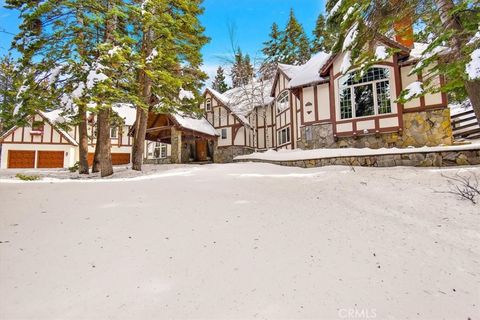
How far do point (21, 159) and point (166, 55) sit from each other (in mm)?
22700

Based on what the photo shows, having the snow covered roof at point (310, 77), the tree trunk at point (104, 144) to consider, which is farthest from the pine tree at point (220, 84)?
the tree trunk at point (104, 144)

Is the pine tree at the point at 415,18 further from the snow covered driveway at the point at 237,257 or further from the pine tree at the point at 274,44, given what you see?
the pine tree at the point at 274,44

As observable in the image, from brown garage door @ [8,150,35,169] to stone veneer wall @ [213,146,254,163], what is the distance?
17.4 metres

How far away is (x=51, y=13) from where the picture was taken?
795 cm

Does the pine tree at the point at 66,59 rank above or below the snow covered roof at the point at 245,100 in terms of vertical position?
below

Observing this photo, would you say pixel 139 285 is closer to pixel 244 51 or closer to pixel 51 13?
pixel 51 13

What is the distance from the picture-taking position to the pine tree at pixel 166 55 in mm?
8188

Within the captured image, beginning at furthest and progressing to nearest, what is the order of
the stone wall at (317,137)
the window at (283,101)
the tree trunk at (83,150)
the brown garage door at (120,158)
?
the brown garage door at (120,158) → the window at (283,101) → the stone wall at (317,137) → the tree trunk at (83,150)

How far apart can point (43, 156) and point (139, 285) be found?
90.5 ft

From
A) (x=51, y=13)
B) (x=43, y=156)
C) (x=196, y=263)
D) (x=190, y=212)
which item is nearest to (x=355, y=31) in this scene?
(x=190, y=212)

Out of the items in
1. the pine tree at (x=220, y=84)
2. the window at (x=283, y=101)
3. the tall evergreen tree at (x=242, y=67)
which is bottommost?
the window at (x=283, y=101)

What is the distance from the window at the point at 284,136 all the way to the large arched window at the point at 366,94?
→ 5.59 meters

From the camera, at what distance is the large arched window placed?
11.1m

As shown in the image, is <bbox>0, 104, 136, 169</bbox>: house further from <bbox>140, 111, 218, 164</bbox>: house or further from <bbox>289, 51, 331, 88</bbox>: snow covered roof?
<bbox>289, 51, 331, 88</bbox>: snow covered roof
